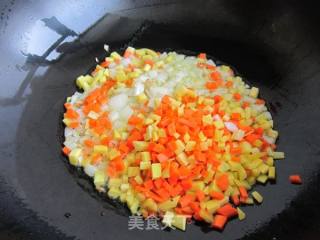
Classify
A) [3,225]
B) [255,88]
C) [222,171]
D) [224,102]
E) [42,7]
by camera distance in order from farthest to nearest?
[42,7] → [255,88] → [224,102] → [222,171] → [3,225]

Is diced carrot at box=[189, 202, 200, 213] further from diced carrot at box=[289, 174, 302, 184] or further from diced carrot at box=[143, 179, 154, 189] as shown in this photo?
diced carrot at box=[289, 174, 302, 184]

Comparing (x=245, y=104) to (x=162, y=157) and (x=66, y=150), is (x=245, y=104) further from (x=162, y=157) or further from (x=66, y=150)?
(x=66, y=150)

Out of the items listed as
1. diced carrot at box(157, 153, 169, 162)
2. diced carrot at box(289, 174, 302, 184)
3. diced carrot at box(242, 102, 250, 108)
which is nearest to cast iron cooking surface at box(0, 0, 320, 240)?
diced carrot at box(289, 174, 302, 184)

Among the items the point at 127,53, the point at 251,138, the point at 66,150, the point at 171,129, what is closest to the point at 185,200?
the point at 171,129

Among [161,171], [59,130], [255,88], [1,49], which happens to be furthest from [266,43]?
[1,49]

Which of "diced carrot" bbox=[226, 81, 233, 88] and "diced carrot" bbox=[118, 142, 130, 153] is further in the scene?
"diced carrot" bbox=[226, 81, 233, 88]

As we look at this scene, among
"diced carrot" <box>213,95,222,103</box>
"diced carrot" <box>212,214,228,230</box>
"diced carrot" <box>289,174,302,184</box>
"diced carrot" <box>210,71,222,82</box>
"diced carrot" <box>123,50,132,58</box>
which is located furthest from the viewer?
"diced carrot" <box>123,50,132,58</box>

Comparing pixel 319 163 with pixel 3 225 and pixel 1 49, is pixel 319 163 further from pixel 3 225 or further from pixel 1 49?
pixel 1 49
